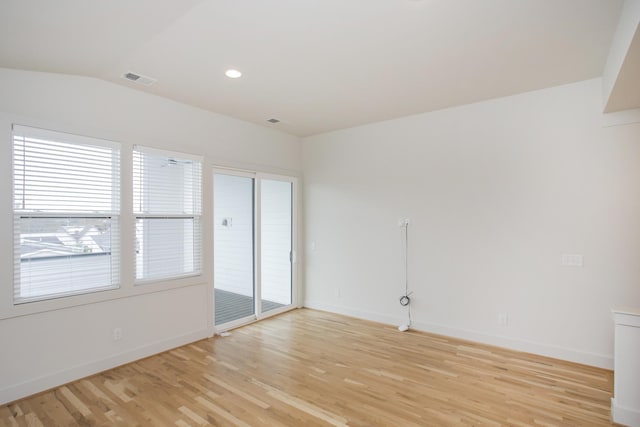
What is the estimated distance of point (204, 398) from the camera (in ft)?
9.27

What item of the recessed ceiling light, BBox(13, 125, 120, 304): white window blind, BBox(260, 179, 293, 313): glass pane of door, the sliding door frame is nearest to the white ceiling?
the recessed ceiling light

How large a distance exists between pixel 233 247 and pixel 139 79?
2.37 m

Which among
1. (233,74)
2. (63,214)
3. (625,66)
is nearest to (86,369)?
(63,214)

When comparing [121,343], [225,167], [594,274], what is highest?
[225,167]

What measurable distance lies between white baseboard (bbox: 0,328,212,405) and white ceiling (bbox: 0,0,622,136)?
8.73 ft

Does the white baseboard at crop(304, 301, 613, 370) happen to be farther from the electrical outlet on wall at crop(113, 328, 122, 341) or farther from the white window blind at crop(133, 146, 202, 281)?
the electrical outlet on wall at crop(113, 328, 122, 341)

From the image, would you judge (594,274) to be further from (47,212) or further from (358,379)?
(47,212)

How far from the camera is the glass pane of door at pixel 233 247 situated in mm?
4551

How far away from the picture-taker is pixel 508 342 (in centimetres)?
385

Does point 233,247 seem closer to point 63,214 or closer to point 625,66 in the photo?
point 63,214

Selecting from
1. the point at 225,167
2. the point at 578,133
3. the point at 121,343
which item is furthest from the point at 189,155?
the point at 578,133

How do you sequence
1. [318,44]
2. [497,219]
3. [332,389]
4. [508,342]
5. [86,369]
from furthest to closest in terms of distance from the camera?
[497,219]
[508,342]
[86,369]
[332,389]
[318,44]

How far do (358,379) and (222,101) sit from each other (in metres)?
3.34

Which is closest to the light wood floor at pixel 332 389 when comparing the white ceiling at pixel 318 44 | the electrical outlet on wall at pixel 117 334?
the electrical outlet on wall at pixel 117 334
